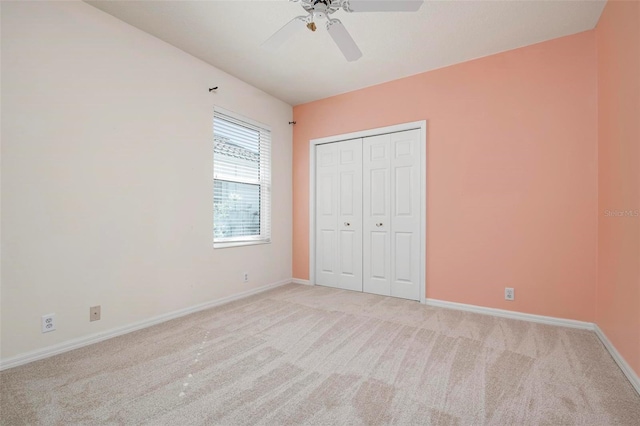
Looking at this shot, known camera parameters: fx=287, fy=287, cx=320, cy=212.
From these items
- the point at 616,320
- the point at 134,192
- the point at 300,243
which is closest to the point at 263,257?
the point at 300,243

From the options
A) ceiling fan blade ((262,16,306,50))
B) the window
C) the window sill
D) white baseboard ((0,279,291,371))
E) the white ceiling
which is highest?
the white ceiling

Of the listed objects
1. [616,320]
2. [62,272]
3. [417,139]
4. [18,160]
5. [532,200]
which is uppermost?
[417,139]

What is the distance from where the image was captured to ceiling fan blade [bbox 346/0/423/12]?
1661 millimetres

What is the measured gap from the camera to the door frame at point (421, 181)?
11.2 ft

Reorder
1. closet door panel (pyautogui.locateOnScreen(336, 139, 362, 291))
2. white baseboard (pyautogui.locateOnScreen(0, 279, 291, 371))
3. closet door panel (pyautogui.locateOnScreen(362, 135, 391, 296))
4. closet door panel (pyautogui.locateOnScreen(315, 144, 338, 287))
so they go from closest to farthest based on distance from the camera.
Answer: white baseboard (pyautogui.locateOnScreen(0, 279, 291, 371)) → closet door panel (pyautogui.locateOnScreen(362, 135, 391, 296)) → closet door panel (pyautogui.locateOnScreen(336, 139, 362, 291)) → closet door panel (pyautogui.locateOnScreen(315, 144, 338, 287))

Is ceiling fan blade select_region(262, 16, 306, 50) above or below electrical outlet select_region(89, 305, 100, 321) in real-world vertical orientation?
above

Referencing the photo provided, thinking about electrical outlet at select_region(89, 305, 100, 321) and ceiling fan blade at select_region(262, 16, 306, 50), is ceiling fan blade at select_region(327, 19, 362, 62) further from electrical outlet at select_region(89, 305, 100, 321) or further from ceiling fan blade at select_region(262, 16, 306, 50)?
electrical outlet at select_region(89, 305, 100, 321)

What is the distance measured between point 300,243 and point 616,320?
344cm

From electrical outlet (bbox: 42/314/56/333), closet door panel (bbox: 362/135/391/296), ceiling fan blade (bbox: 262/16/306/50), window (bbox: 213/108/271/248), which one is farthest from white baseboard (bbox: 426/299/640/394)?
electrical outlet (bbox: 42/314/56/333)

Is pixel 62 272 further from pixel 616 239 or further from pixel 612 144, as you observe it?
pixel 612 144

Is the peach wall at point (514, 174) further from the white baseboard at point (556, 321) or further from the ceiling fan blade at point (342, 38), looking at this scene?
the ceiling fan blade at point (342, 38)

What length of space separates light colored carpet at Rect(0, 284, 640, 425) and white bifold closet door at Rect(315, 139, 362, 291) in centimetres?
132

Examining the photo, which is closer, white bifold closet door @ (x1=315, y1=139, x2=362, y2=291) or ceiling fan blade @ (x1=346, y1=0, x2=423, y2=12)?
ceiling fan blade @ (x1=346, y1=0, x2=423, y2=12)

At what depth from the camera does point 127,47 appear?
8.38 feet
